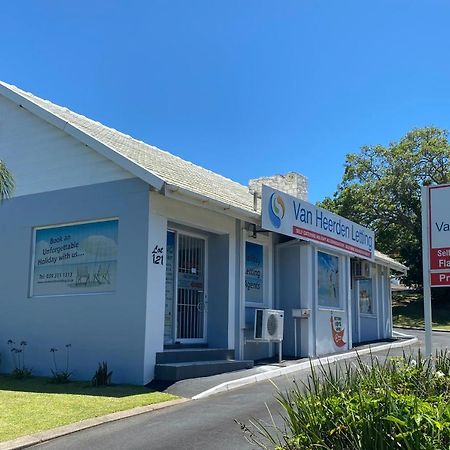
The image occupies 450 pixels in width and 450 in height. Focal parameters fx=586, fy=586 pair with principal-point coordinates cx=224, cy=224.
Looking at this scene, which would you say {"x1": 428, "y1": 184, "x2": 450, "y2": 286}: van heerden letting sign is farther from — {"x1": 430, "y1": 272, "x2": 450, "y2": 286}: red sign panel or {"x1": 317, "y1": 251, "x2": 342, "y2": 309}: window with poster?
{"x1": 317, "y1": 251, "x2": 342, "y2": 309}: window with poster

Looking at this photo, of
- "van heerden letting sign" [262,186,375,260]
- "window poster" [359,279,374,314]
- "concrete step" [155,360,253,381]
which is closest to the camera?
"concrete step" [155,360,253,381]

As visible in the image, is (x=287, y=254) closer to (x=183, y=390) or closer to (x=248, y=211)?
(x=248, y=211)

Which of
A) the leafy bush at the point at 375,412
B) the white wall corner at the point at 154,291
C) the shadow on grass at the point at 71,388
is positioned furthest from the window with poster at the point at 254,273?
the leafy bush at the point at 375,412

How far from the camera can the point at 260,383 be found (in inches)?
420

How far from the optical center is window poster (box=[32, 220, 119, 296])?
11.7m

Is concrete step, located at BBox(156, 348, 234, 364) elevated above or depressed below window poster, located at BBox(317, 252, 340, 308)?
below

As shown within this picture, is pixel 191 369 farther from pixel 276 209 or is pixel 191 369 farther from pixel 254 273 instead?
pixel 276 209

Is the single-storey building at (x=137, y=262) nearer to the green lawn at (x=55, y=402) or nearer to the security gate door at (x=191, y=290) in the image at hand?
the security gate door at (x=191, y=290)

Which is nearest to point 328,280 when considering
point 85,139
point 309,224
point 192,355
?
point 309,224

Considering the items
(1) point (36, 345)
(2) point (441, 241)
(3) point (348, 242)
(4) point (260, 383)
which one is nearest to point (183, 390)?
(4) point (260, 383)

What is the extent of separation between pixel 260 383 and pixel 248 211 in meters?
3.74

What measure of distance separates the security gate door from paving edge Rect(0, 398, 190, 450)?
12.2 feet

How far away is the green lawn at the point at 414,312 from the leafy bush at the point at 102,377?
2369 centimetres

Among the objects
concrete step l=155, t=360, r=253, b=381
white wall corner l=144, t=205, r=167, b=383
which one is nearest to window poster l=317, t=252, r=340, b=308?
concrete step l=155, t=360, r=253, b=381
